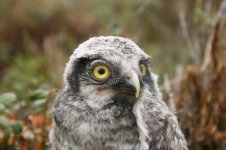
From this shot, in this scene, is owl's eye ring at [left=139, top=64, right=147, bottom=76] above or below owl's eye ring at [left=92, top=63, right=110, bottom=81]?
above

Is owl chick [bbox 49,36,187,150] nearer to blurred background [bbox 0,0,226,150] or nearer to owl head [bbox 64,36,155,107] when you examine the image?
owl head [bbox 64,36,155,107]

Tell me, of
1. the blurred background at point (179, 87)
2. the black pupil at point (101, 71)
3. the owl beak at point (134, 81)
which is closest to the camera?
the owl beak at point (134, 81)

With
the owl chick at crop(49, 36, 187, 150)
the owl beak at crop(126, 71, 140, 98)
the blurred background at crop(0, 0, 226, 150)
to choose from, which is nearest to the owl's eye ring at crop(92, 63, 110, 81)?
the owl chick at crop(49, 36, 187, 150)

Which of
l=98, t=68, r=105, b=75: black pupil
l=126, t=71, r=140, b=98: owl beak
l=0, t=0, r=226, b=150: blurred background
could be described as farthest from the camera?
l=0, t=0, r=226, b=150: blurred background

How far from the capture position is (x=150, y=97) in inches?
130

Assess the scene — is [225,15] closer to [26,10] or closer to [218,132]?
[218,132]

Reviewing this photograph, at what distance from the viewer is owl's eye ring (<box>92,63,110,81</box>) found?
3166mm

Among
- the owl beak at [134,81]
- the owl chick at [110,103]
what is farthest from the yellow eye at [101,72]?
the owl beak at [134,81]

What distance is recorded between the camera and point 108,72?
10.4 ft

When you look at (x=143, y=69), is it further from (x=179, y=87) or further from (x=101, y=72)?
Result: (x=179, y=87)

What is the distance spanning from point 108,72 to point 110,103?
0.17m

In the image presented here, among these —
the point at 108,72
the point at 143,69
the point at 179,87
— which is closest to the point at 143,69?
the point at 143,69

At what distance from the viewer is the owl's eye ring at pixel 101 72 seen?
3.17m

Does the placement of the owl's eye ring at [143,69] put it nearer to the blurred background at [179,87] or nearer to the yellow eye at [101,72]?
the yellow eye at [101,72]
